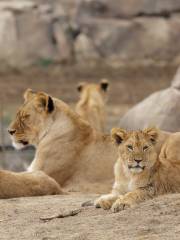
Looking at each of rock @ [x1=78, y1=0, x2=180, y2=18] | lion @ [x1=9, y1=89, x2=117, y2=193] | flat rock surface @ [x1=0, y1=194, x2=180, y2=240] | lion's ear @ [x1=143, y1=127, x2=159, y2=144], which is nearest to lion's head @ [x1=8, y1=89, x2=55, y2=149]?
lion @ [x1=9, y1=89, x2=117, y2=193]

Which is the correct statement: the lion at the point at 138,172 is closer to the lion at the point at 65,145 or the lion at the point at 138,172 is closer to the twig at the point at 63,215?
the twig at the point at 63,215

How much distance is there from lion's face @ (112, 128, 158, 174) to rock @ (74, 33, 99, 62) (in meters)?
16.9

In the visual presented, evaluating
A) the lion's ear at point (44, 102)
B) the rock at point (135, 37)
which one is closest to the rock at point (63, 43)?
the rock at point (135, 37)

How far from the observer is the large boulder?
12.1 meters

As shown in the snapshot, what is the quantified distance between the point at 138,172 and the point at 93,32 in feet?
58.1

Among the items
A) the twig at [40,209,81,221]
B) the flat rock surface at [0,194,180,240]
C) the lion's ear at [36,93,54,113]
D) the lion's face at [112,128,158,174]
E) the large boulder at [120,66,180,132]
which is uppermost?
the large boulder at [120,66,180,132]

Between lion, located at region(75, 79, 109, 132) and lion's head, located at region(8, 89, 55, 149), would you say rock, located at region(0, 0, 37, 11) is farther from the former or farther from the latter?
lion's head, located at region(8, 89, 55, 149)

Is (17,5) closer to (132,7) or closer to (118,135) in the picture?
(132,7)

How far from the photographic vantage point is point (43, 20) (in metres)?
24.3

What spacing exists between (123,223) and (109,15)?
18576 millimetres

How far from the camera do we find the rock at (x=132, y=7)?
81.3ft

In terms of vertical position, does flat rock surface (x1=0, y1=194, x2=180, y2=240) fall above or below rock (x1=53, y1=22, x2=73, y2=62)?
below

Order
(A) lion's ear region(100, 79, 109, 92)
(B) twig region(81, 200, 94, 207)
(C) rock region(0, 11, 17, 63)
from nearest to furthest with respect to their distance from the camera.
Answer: (B) twig region(81, 200, 94, 207) → (A) lion's ear region(100, 79, 109, 92) → (C) rock region(0, 11, 17, 63)

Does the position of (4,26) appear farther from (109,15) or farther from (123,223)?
(123,223)
